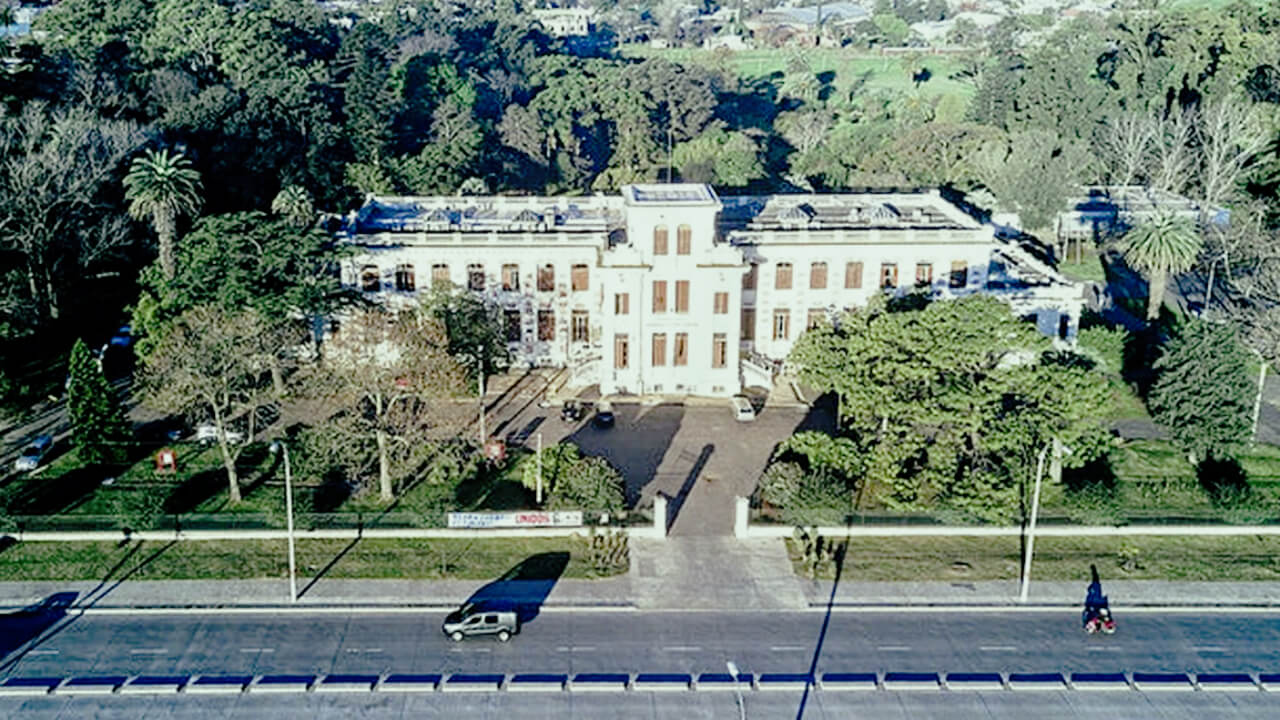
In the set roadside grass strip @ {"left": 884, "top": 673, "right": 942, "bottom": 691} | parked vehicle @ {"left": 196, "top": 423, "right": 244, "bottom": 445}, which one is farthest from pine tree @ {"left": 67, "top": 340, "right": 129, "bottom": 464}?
roadside grass strip @ {"left": 884, "top": 673, "right": 942, "bottom": 691}

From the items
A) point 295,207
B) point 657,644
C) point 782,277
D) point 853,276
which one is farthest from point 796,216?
point 657,644

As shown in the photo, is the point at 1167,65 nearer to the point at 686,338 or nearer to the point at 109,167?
the point at 686,338

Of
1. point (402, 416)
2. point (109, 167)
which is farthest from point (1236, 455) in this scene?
point (109, 167)

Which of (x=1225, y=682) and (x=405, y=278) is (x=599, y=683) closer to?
(x=1225, y=682)

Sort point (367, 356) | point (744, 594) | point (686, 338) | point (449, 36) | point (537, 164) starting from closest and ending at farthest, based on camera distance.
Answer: point (744, 594) → point (367, 356) → point (686, 338) → point (537, 164) → point (449, 36)

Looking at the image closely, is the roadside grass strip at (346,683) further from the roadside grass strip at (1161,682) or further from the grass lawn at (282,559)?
the roadside grass strip at (1161,682)

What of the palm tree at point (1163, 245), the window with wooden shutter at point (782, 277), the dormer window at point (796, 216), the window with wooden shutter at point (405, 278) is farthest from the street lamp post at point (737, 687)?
the palm tree at point (1163, 245)
